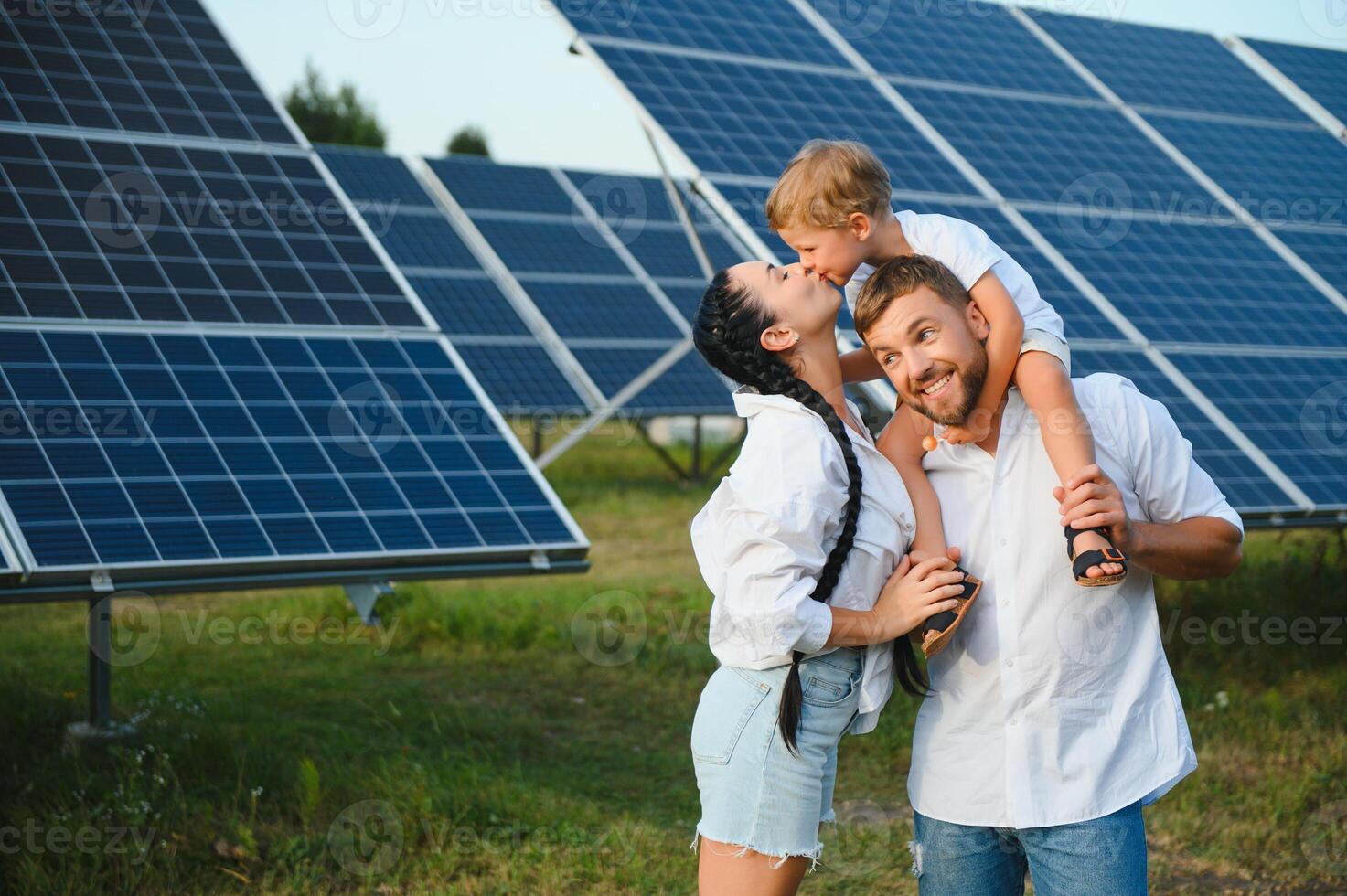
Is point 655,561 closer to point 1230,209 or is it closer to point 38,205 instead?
point 1230,209

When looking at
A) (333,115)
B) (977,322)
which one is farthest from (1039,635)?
(333,115)

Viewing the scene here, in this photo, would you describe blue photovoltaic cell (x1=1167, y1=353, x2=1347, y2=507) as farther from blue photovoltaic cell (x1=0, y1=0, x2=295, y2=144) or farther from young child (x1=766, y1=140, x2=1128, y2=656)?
blue photovoltaic cell (x1=0, y1=0, x2=295, y2=144)

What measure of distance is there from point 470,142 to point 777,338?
42.8 metres

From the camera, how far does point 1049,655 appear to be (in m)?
2.61

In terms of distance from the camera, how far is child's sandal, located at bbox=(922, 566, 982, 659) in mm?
2551

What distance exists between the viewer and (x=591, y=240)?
15805mm

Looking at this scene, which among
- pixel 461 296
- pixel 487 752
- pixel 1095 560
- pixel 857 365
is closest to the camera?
pixel 1095 560

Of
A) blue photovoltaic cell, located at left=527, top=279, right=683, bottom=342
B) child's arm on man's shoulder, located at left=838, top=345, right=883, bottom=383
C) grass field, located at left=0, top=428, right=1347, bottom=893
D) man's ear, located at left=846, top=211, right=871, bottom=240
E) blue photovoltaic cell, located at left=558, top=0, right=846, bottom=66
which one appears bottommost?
grass field, located at left=0, top=428, right=1347, bottom=893

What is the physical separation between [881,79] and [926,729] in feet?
23.2

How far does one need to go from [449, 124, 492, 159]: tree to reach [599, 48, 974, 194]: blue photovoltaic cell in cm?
3604

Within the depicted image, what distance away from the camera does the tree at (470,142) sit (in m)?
43.5

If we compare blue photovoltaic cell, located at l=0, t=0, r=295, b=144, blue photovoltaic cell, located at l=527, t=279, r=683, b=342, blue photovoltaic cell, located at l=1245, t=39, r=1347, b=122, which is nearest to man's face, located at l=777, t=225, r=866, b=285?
blue photovoltaic cell, located at l=0, t=0, r=295, b=144

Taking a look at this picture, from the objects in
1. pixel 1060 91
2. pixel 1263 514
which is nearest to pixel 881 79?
pixel 1060 91

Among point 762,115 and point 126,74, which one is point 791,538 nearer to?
point 762,115
